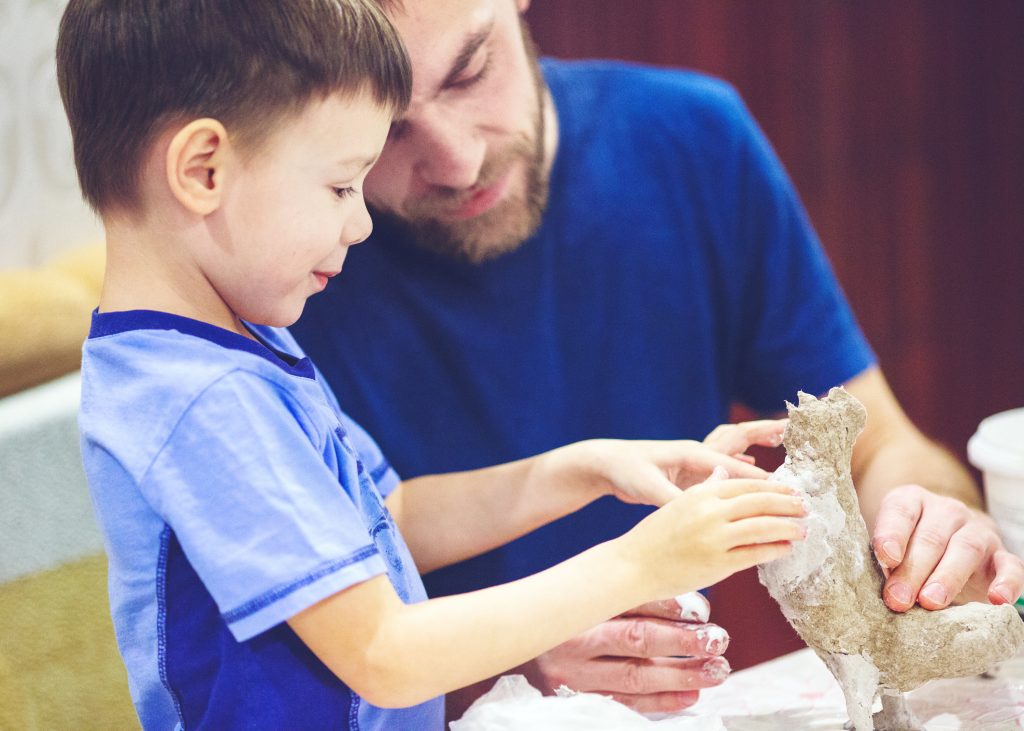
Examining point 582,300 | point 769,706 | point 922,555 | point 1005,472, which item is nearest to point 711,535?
point 922,555

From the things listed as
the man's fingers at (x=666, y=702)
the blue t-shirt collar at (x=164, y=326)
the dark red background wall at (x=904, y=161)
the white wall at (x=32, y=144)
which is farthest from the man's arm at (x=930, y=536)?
the white wall at (x=32, y=144)

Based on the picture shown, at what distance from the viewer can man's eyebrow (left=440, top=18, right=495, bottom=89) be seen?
1.08 meters

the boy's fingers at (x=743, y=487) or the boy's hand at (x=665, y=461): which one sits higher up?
the boy's fingers at (x=743, y=487)

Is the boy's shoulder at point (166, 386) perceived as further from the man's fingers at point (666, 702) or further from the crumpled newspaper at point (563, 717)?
the man's fingers at point (666, 702)

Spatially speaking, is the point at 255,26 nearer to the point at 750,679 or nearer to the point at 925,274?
the point at 750,679

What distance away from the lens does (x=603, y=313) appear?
4.36 ft

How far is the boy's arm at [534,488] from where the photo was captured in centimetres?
96

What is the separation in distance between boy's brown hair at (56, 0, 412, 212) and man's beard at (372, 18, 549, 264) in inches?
16.5

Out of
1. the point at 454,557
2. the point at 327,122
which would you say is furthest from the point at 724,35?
the point at 327,122

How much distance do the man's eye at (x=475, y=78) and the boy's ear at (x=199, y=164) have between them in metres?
0.41

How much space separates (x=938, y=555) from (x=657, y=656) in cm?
27

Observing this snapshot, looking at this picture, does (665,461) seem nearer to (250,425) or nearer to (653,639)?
(653,639)

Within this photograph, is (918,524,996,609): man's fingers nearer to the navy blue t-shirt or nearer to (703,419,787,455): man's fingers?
(703,419,787,455): man's fingers

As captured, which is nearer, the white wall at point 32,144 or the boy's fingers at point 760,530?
the boy's fingers at point 760,530
